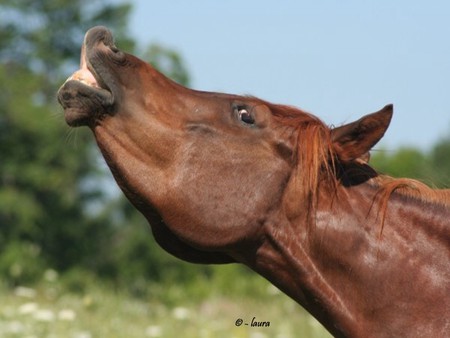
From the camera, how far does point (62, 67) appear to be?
103ft

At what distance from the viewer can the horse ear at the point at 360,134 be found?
371 centimetres

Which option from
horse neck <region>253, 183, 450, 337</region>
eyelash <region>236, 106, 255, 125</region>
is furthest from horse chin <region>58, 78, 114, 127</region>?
horse neck <region>253, 183, 450, 337</region>

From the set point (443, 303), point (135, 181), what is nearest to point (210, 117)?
point (135, 181)

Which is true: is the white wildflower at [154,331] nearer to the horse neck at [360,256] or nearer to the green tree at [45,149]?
the horse neck at [360,256]

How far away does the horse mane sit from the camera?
3.74 meters

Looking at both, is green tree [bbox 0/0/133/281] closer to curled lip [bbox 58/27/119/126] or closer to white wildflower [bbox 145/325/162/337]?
white wildflower [bbox 145/325/162/337]

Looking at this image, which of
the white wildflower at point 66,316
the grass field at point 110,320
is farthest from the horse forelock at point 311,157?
the white wildflower at point 66,316

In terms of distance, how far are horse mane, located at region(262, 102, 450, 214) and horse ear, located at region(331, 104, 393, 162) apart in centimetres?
3

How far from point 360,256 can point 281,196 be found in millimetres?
358

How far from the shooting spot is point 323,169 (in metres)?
3.78

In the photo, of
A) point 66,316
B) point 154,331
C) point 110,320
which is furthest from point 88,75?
point 110,320

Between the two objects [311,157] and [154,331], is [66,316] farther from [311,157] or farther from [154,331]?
[311,157]

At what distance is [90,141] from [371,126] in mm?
26035

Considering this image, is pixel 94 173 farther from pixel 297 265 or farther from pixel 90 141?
pixel 297 265
